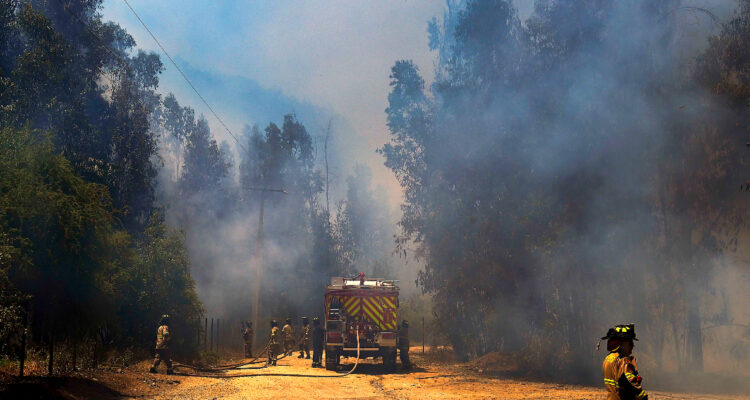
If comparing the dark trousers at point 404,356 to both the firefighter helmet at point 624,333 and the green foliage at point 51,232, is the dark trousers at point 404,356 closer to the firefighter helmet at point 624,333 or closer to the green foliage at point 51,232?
the green foliage at point 51,232

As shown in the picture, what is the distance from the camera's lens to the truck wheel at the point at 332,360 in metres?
19.2

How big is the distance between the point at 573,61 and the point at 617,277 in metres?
7.87

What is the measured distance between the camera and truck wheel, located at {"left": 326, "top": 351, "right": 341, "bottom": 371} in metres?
19.2

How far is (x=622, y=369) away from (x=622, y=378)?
0.09 meters

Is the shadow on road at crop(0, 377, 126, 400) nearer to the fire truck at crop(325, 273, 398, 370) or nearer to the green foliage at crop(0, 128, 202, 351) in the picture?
the green foliage at crop(0, 128, 202, 351)

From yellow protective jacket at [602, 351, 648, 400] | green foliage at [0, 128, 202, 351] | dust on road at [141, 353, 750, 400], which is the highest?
green foliage at [0, 128, 202, 351]

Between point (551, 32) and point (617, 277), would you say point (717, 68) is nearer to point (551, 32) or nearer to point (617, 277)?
point (551, 32)

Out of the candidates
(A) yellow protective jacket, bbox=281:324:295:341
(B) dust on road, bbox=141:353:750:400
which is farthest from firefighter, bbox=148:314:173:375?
(A) yellow protective jacket, bbox=281:324:295:341

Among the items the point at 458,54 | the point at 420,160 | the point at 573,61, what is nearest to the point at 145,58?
the point at 420,160

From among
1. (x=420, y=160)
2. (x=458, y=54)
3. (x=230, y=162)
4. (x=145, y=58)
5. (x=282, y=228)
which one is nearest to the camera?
(x=458, y=54)

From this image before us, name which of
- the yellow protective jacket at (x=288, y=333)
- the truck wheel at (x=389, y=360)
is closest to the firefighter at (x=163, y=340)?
the truck wheel at (x=389, y=360)

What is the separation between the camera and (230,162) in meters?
66.1

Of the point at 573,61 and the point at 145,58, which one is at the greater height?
the point at 145,58

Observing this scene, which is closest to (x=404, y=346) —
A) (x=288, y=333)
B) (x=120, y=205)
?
(x=288, y=333)
